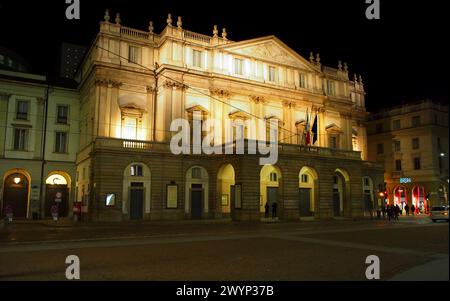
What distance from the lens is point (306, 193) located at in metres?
45.5

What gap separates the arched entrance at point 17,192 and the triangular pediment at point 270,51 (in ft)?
84.7

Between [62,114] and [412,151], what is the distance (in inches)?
1982

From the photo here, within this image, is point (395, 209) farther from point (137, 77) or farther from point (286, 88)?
point (137, 77)

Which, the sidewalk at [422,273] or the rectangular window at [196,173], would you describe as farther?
the rectangular window at [196,173]

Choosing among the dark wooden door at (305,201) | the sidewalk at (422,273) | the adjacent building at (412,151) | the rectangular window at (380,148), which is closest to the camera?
the sidewalk at (422,273)

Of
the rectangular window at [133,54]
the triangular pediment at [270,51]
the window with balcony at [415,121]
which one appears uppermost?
the triangular pediment at [270,51]

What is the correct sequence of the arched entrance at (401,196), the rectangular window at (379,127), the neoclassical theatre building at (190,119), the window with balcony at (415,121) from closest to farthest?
1. the neoclassical theatre building at (190,119)
2. the window with balcony at (415,121)
3. the arched entrance at (401,196)
4. the rectangular window at (379,127)

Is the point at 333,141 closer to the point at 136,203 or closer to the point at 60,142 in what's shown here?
the point at 136,203

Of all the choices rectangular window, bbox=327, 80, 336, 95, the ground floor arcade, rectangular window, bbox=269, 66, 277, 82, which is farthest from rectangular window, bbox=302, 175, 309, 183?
rectangular window, bbox=327, 80, 336, 95

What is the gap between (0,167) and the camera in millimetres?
40188

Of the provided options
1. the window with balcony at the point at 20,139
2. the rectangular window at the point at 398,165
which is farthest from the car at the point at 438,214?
the window with balcony at the point at 20,139

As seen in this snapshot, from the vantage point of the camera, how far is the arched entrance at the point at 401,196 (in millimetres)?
62125

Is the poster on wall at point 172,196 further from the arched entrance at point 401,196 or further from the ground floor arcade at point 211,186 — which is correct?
the arched entrance at point 401,196
